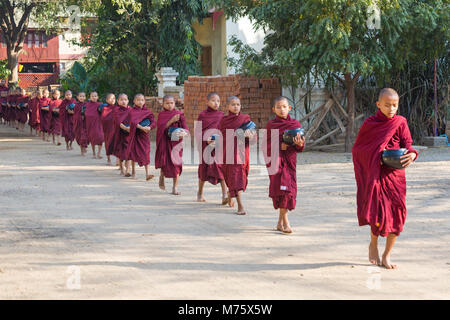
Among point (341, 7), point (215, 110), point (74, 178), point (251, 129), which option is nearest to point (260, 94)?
point (341, 7)

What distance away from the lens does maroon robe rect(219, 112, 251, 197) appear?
29.6 feet

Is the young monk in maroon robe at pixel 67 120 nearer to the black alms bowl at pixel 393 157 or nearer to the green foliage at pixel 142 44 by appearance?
the green foliage at pixel 142 44

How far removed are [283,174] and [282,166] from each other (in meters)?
0.10

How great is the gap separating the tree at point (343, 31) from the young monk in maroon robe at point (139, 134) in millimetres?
3667

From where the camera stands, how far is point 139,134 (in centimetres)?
1247

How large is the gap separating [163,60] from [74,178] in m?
12.3

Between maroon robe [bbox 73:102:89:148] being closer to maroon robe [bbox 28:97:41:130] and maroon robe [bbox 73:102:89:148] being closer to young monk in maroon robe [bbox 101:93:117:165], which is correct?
young monk in maroon robe [bbox 101:93:117:165]

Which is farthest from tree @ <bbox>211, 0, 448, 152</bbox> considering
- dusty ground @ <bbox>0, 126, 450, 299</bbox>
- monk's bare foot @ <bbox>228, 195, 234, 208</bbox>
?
monk's bare foot @ <bbox>228, 195, 234, 208</bbox>

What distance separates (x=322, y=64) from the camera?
46.9 ft

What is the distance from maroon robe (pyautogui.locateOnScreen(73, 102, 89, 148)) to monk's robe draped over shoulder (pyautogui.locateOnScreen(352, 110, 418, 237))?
38.5 feet

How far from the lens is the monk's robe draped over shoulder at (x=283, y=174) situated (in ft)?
25.4

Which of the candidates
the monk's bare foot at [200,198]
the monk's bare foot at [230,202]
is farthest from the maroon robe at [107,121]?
the monk's bare foot at [230,202]

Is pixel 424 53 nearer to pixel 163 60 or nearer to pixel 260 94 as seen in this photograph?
pixel 260 94

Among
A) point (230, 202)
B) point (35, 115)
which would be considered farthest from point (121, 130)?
point (35, 115)
